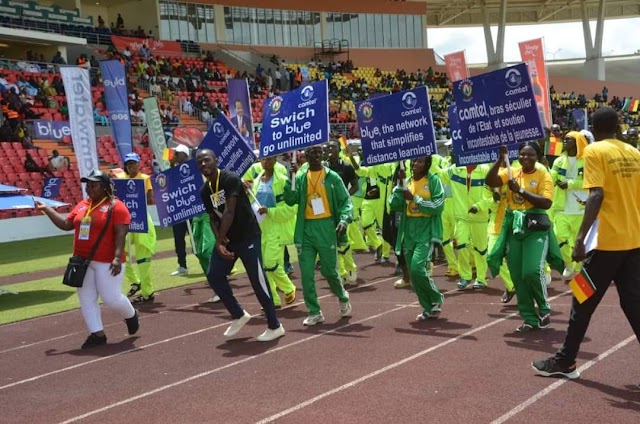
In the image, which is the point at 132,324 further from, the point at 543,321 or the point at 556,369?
the point at 556,369

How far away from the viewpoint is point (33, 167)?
79.4 feet

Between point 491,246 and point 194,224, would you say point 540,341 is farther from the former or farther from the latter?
point 194,224

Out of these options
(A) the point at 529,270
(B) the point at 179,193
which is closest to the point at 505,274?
(A) the point at 529,270

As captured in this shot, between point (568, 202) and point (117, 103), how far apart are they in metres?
10.6

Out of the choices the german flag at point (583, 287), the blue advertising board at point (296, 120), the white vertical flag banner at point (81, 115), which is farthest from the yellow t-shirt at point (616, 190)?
the white vertical flag banner at point (81, 115)

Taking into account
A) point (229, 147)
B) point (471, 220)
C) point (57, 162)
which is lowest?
point (471, 220)

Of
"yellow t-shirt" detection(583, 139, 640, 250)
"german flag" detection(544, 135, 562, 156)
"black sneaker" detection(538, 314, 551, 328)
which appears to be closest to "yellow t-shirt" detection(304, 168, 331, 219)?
"black sneaker" detection(538, 314, 551, 328)

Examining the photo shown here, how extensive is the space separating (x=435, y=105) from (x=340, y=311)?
3940 cm

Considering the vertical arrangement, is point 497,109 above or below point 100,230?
above

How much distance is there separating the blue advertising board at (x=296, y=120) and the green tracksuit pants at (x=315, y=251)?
3.21 ft

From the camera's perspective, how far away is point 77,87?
15.1m

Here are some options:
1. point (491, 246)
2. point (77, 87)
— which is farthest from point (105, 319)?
point (77, 87)

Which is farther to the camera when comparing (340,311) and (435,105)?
(435,105)

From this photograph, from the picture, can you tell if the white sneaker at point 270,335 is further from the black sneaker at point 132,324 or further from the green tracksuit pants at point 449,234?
the green tracksuit pants at point 449,234
